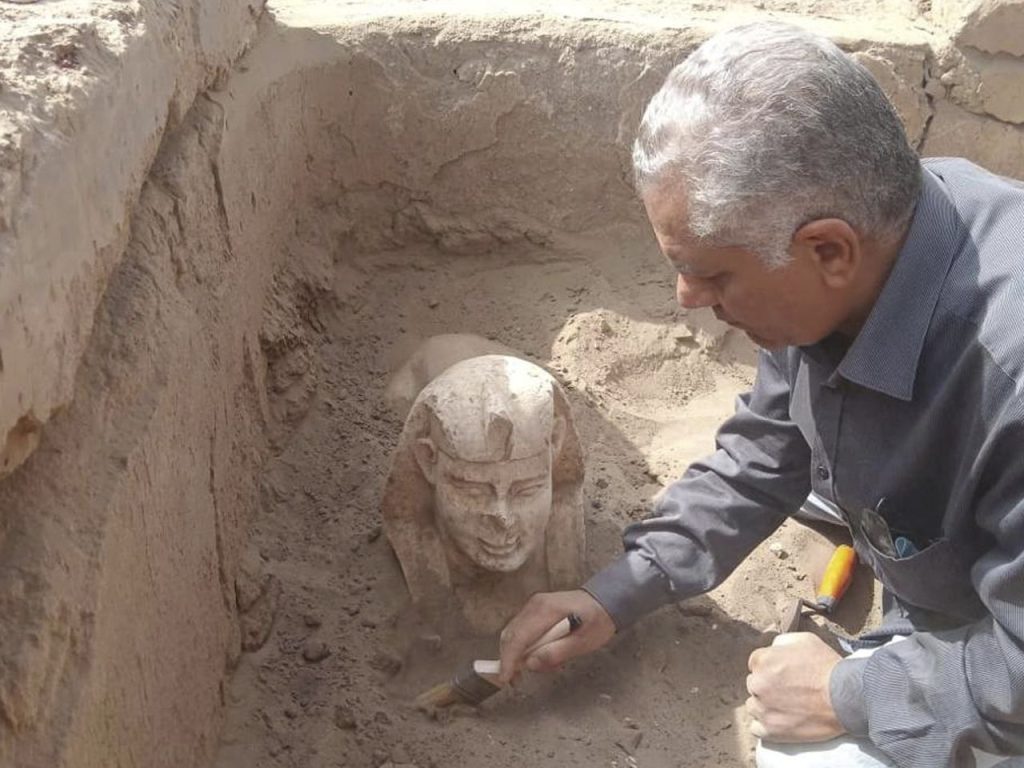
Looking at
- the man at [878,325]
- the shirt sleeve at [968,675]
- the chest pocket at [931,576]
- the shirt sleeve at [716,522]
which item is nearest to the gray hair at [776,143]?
the man at [878,325]

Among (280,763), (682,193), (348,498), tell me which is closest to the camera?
(682,193)

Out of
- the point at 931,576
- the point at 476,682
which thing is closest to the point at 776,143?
the point at 931,576

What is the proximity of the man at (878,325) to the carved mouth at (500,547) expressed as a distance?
0.73 m

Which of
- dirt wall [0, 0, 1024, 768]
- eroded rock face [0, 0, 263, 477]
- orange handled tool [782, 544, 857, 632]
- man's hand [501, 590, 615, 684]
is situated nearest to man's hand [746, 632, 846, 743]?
man's hand [501, 590, 615, 684]

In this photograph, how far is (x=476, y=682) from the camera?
9.21 feet

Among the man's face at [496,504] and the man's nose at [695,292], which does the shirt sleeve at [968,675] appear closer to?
the man's nose at [695,292]

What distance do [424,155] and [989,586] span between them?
2621 mm

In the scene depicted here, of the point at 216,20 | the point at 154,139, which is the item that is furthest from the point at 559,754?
the point at 216,20

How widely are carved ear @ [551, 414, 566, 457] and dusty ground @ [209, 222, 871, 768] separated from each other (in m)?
0.43

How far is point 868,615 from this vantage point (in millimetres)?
3203

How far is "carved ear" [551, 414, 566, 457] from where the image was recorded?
2992 millimetres

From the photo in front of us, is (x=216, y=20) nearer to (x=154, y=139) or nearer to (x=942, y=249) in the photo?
(x=154, y=139)

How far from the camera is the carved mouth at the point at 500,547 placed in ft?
9.48

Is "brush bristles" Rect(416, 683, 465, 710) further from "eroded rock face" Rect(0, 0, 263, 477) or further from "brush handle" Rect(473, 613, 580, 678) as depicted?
"eroded rock face" Rect(0, 0, 263, 477)
